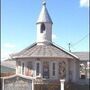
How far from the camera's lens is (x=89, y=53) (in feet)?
120

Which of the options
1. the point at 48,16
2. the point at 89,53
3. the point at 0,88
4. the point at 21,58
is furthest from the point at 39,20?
the point at 0,88

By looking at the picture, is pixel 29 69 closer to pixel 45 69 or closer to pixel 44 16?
pixel 45 69

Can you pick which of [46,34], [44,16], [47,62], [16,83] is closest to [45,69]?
[47,62]

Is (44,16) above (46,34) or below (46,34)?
above

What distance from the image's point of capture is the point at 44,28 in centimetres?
3366

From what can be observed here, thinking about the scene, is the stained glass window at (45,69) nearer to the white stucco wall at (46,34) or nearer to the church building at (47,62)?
the church building at (47,62)

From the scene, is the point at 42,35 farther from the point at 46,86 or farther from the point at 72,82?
the point at 46,86

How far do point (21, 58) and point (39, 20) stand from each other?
16.3 feet

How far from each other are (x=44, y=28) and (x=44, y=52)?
393cm

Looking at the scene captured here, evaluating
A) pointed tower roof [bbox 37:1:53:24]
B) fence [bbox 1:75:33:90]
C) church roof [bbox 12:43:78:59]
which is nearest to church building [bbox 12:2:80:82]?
church roof [bbox 12:43:78:59]

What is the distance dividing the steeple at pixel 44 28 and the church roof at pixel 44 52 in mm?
736

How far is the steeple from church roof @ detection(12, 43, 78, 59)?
2.42 ft

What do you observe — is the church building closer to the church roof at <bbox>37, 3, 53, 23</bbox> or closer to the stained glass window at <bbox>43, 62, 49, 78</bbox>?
the stained glass window at <bbox>43, 62, 49, 78</bbox>

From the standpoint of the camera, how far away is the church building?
30125mm
